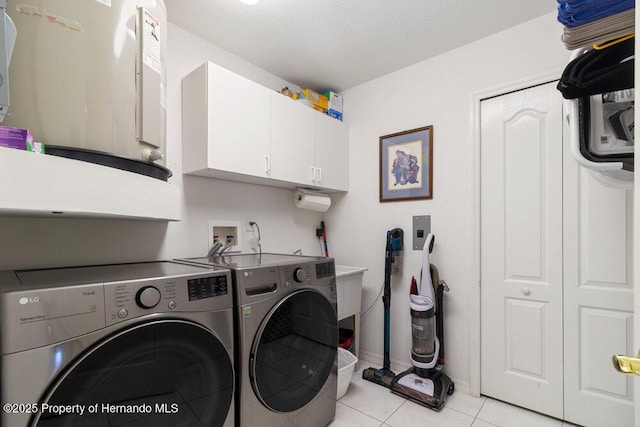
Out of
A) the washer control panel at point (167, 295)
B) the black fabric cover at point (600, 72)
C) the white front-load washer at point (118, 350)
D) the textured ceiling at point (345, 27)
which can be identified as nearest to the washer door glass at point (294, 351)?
the white front-load washer at point (118, 350)

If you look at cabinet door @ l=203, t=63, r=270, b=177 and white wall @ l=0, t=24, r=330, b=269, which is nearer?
white wall @ l=0, t=24, r=330, b=269

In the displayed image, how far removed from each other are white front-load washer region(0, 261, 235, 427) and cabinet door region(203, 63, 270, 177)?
862mm

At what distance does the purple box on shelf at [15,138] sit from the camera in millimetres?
734

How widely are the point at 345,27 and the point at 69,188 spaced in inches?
69.4

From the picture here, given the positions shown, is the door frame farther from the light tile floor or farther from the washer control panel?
the washer control panel

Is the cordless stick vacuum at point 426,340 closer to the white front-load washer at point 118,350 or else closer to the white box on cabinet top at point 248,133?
the white box on cabinet top at point 248,133

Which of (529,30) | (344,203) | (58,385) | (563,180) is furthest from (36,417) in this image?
(529,30)

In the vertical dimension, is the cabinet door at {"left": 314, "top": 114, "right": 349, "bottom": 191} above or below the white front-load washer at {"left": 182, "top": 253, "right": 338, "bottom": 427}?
above

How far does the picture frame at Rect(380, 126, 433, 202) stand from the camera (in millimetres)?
2248

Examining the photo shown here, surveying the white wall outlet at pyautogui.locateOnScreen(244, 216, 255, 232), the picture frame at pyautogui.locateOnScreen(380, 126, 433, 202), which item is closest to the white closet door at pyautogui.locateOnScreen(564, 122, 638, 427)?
the picture frame at pyautogui.locateOnScreen(380, 126, 433, 202)

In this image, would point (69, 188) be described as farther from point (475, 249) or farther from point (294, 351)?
point (475, 249)

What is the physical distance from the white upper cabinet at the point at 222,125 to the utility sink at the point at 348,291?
953mm

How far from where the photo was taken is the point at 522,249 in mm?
1867

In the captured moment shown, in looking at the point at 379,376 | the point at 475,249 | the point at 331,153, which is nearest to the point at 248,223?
the point at 331,153
